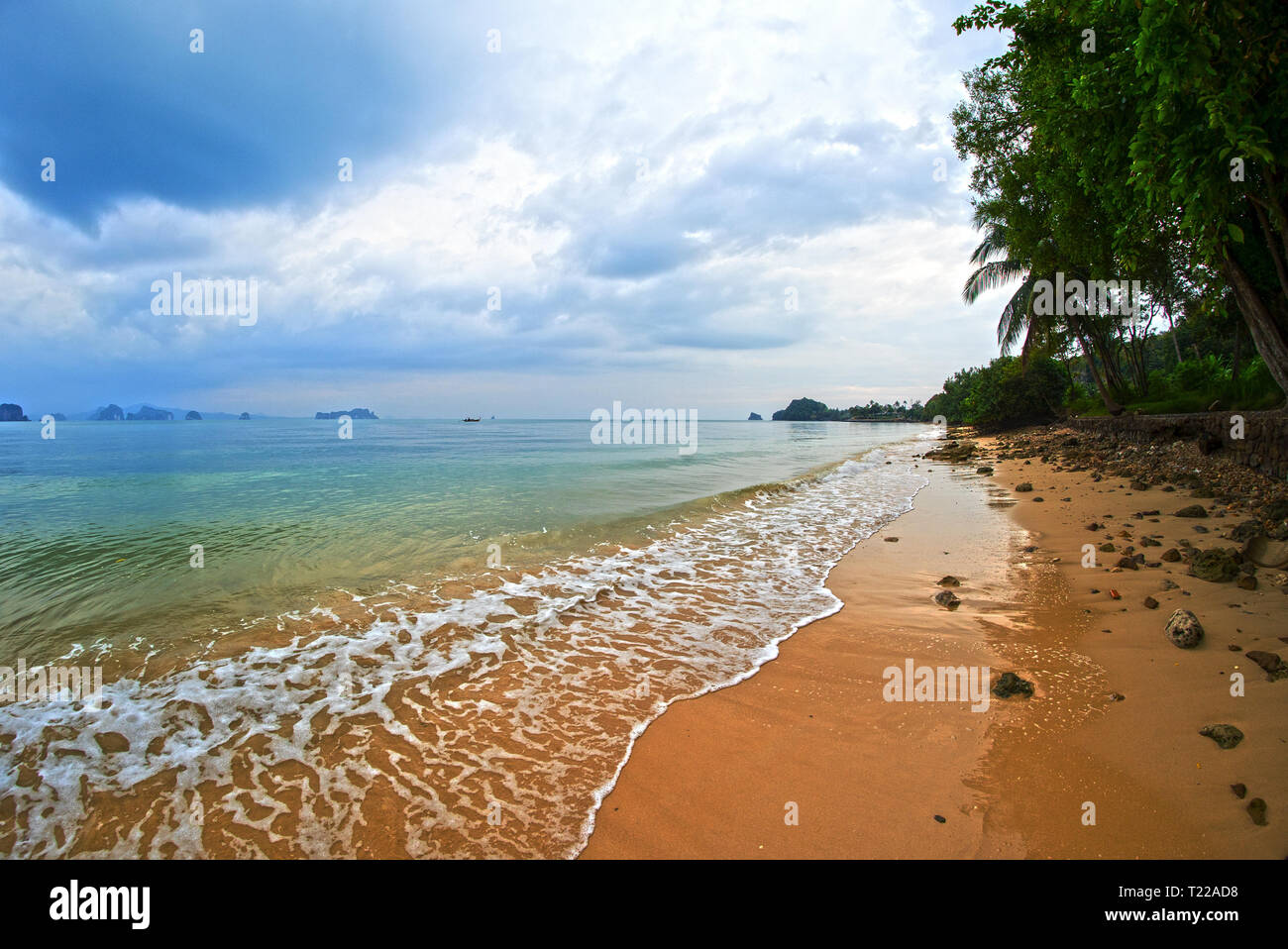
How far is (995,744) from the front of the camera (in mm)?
3734

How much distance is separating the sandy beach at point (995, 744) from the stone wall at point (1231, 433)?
235 inches

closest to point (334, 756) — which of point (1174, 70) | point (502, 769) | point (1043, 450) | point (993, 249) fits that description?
point (502, 769)

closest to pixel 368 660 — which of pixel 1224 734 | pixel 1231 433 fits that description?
pixel 1224 734

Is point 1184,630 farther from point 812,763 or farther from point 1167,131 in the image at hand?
point 1167,131

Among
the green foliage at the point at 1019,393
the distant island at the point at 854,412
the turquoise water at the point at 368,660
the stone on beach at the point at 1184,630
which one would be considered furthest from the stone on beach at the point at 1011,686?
the distant island at the point at 854,412

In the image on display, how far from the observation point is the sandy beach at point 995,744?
294 centimetres

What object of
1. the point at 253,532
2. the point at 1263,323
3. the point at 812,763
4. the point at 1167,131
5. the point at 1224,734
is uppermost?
the point at 1167,131

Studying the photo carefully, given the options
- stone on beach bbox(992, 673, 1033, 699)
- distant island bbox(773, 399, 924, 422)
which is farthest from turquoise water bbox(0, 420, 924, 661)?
distant island bbox(773, 399, 924, 422)

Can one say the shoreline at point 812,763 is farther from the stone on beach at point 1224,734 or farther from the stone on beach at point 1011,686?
the stone on beach at point 1224,734

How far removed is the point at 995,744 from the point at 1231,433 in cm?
1375

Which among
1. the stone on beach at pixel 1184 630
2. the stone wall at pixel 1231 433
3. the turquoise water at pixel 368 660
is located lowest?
the turquoise water at pixel 368 660

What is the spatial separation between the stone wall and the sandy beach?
5959mm

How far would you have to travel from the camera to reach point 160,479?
22844 millimetres
